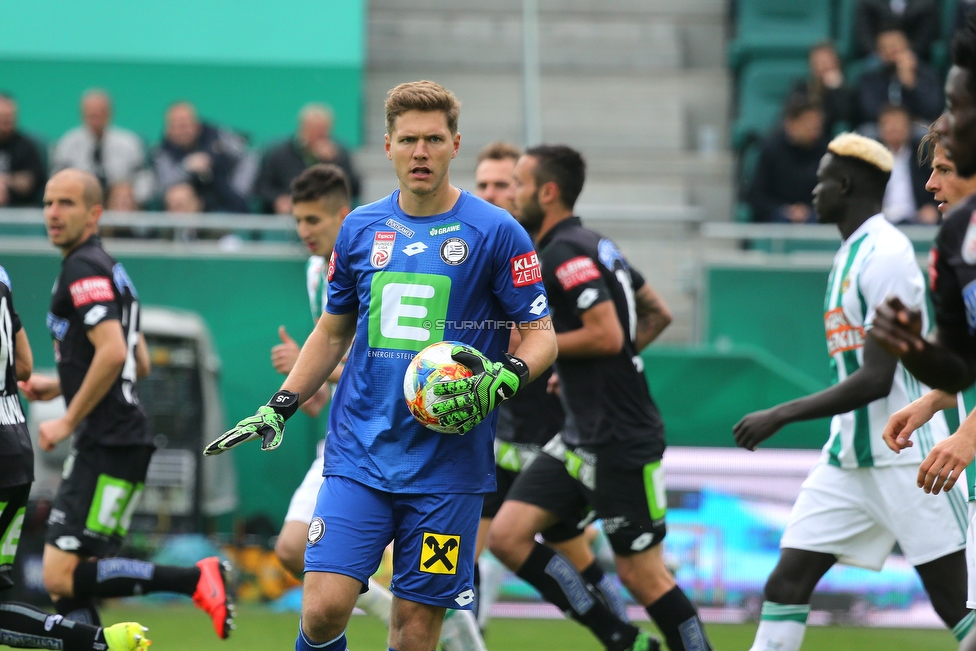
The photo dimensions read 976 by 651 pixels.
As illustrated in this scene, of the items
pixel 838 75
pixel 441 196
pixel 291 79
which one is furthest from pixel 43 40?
pixel 441 196

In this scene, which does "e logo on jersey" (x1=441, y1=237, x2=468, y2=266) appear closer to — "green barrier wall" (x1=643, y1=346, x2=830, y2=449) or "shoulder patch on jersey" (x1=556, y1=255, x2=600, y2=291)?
"shoulder patch on jersey" (x1=556, y1=255, x2=600, y2=291)

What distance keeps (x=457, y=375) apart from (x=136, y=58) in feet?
41.1

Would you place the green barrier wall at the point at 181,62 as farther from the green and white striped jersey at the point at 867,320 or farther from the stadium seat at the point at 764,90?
the green and white striped jersey at the point at 867,320

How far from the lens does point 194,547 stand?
34.8 feet

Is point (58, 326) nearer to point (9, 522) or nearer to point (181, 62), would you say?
point (9, 522)

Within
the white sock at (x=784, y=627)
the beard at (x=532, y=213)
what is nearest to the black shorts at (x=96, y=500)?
the beard at (x=532, y=213)

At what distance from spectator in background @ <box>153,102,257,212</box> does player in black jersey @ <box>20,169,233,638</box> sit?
636 centimetres

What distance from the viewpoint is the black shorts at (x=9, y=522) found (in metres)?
5.75

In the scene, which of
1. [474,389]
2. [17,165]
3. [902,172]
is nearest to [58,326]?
[474,389]

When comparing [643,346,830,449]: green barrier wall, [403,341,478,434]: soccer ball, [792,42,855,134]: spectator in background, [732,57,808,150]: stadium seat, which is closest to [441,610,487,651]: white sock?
[403,341,478,434]: soccer ball

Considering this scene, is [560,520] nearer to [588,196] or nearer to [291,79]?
[588,196]

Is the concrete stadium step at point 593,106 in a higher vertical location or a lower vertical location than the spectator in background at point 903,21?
lower

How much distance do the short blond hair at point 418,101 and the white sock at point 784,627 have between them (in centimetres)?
256

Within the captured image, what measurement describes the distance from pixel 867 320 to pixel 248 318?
7264 mm
